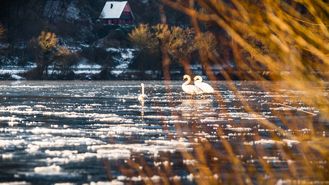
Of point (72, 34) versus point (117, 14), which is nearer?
point (72, 34)

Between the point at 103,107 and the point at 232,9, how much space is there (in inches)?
1065

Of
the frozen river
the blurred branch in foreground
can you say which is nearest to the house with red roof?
the frozen river

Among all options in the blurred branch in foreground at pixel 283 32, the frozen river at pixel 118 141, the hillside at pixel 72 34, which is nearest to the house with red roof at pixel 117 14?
the hillside at pixel 72 34

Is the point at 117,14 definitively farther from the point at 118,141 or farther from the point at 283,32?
the point at 283,32

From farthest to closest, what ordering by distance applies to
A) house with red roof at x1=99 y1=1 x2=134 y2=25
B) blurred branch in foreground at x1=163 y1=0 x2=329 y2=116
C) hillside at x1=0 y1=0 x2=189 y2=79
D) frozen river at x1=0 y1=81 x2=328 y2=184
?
house with red roof at x1=99 y1=1 x2=134 y2=25, hillside at x1=0 y1=0 x2=189 y2=79, frozen river at x1=0 y1=81 x2=328 y2=184, blurred branch in foreground at x1=163 y1=0 x2=329 y2=116

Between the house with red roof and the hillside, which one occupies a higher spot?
the house with red roof

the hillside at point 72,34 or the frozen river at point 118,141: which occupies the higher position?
the hillside at point 72,34

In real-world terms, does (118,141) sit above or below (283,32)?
below

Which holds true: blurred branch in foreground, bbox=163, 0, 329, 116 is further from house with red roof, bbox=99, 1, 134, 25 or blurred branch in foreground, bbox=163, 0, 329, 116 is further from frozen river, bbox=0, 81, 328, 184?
house with red roof, bbox=99, 1, 134, 25

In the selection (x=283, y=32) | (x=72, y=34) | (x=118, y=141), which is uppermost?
(x=72, y=34)

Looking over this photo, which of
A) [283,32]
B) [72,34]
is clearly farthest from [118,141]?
[72,34]

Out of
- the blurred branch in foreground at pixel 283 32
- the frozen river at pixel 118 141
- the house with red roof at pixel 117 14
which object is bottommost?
the frozen river at pixel 118 141

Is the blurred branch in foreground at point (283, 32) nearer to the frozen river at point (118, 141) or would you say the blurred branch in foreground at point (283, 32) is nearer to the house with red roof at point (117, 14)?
the frozen river at point (118, 141)

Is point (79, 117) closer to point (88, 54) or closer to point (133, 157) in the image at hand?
point (133, 157)
